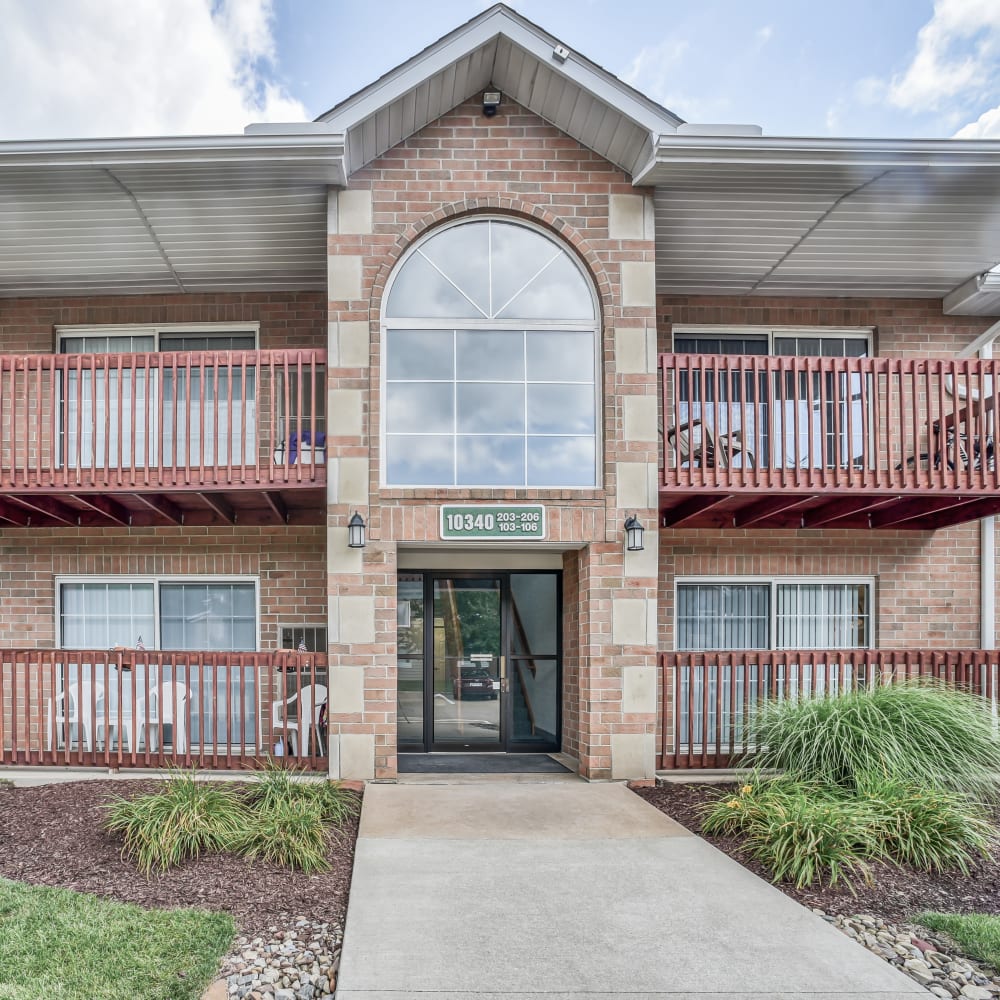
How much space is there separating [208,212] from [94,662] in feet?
15.9

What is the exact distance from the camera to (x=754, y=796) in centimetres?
676

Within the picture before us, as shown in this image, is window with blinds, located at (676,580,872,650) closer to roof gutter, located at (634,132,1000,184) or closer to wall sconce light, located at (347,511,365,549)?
wall sconce light, located at (347,511,365,549)

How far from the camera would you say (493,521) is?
8773 mm

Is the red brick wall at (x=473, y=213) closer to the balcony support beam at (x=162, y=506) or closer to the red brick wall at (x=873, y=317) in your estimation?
the balcony support beam at (x=162, y=506)

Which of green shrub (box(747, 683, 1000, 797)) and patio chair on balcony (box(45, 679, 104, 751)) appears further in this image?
patio chair on balcony (box(45, 679, 104, 751))

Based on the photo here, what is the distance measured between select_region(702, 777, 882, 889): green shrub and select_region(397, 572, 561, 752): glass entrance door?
3.85 m

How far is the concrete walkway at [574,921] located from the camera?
4.20 meters

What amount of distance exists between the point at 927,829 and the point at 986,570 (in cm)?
580

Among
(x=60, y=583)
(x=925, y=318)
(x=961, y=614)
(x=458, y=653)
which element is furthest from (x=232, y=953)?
(x=925, y=318)

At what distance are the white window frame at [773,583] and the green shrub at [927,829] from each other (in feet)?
13.9

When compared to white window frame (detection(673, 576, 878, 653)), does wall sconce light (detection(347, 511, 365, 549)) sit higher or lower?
higher

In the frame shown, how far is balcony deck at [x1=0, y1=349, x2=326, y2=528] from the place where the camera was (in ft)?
28.4

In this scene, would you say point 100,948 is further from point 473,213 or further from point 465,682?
point 473,213

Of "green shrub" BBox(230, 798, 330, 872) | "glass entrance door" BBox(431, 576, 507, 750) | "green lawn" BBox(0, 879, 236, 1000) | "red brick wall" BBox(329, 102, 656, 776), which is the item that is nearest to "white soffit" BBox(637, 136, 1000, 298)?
"red brick wall" BBox(329, 102, 656, 776)
